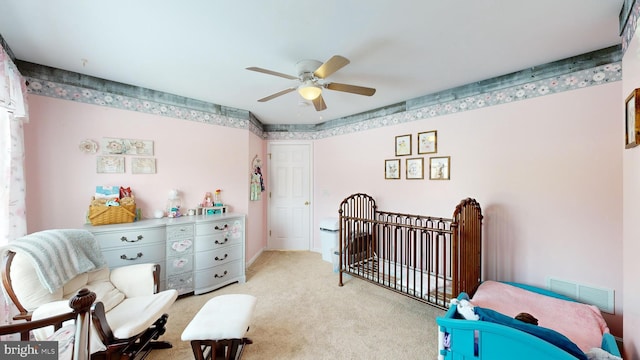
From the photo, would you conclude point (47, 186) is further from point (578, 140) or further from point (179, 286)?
point (578, 140)

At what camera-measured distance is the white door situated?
14.8ft

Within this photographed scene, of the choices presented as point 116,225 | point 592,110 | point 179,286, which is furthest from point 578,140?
point 116,225

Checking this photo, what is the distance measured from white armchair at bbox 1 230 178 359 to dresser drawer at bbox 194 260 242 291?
85 centimetres

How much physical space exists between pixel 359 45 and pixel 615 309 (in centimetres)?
301

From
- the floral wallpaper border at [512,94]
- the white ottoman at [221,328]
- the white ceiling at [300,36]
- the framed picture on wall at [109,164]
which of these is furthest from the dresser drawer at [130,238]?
the floral wallpaper border at [512,94]

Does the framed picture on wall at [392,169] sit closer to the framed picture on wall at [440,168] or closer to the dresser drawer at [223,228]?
the framed picture on wall at [440,168]

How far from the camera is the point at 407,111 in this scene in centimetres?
322

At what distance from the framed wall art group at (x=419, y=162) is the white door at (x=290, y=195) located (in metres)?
1.69

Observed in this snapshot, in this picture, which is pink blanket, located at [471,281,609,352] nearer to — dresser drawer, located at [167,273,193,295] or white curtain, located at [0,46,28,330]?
dresser drawer, located at [167,273,193,295]

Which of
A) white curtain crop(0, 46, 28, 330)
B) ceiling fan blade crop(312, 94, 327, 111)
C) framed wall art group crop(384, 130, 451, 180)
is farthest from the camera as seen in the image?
framed wall art group crop(384, 130, 451, 180)

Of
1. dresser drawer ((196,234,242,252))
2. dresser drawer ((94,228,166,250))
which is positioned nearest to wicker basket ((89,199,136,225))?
dresser drawer ((94,228,166,250))

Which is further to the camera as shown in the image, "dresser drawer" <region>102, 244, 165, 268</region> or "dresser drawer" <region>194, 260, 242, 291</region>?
"dresser drawer" <region>194, 260, 242, 291</region>

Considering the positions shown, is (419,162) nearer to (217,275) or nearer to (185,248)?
(217,275)

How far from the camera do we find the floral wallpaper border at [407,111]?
2012mm
